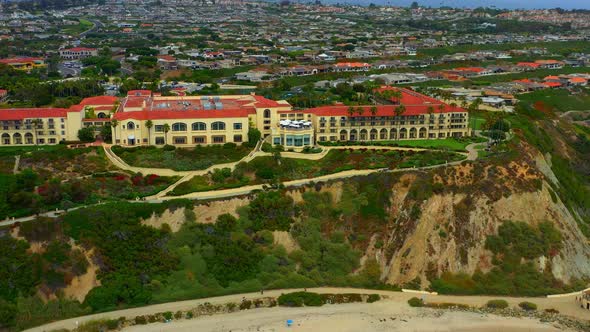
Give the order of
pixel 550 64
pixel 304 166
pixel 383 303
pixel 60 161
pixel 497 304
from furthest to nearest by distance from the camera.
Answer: pixel 550 64 → pixel 304 166 → pixel 60 161 → pixel 383 303 → pixel 497 304

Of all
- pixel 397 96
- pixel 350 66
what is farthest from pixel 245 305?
pixel 350 66

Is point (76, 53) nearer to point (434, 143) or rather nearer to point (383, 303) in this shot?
point (434, 143)

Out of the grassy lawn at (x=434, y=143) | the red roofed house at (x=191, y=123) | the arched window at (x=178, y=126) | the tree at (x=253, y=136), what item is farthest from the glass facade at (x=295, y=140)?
the arched window at (x=178, y=126)

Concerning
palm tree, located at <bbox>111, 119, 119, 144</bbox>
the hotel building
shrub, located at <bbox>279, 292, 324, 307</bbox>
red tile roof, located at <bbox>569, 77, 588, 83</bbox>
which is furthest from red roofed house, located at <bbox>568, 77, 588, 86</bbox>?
shrub, located at <bbox>279, 292, 324, 307</bbox>

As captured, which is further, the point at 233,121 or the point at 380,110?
the point at 380,110

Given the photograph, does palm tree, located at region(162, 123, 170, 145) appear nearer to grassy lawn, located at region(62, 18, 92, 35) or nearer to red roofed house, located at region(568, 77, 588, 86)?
red roofed house, located at region(568, 77, 588, 86)

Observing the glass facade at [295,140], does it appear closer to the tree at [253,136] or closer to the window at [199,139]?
the tree at [253,136]

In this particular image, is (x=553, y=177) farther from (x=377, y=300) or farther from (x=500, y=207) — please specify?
(x=377, y=300)

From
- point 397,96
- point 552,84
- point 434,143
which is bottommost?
point 434,143
